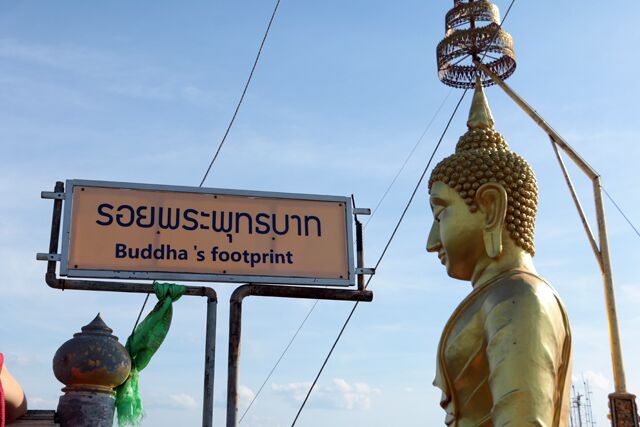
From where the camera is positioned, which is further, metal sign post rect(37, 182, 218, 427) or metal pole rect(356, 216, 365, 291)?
metal pole rect(356, 216, 365, 291)

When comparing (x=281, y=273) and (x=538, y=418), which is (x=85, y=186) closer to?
(x=281, y=273)

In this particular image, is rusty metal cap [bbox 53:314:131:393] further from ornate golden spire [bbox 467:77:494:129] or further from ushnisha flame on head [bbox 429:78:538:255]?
ornate golden spire [bbox 467:77:494:129]

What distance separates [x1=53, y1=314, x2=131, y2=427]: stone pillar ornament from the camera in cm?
603

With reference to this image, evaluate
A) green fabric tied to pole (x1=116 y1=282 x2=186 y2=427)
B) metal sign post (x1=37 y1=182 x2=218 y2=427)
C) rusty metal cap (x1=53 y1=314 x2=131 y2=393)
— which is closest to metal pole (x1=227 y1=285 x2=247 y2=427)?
metal sign post (x1=37 y1=182 x2=218 y2=427)

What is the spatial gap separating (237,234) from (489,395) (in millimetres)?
3964

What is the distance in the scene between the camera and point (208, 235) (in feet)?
23.4

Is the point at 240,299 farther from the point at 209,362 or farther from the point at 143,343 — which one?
the point at 143,343

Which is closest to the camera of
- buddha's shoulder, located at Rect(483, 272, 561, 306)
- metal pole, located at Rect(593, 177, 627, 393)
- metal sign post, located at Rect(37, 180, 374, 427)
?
buddha's shoulder, located at Rect(483, 272, 561, 306)

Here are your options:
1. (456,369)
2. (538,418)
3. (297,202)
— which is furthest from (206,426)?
(538,418)

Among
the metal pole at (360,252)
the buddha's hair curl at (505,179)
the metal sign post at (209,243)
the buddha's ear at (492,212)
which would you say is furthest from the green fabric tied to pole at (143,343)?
the buddha's ear at (492,212)

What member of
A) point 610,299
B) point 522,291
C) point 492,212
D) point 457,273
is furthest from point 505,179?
point 610,299

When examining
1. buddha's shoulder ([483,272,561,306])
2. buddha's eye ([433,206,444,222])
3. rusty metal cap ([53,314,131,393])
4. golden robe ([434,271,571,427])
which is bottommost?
golden robe ([434,271,571,427])

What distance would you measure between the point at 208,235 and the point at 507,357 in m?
4.17

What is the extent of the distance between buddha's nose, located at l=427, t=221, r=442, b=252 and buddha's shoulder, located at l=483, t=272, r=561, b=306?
419 mm
